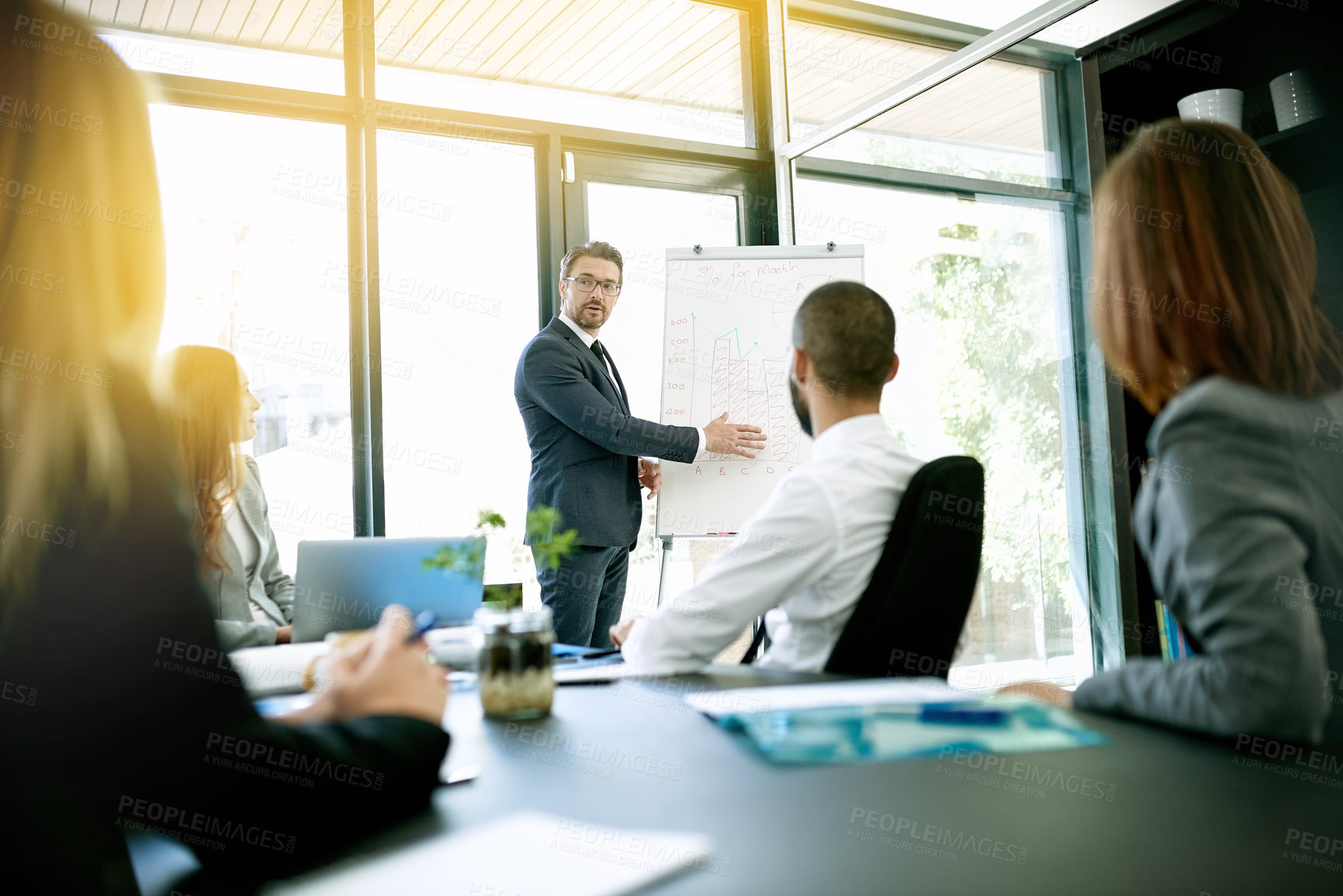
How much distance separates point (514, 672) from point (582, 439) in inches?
88.9

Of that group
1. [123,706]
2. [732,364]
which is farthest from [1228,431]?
[732,364]

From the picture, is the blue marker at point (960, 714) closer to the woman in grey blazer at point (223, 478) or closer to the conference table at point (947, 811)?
the conference table at point (947, 811)

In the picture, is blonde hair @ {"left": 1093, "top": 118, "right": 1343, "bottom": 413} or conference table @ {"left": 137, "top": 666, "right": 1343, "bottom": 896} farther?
blonde hair @ {"left": 1093, "top": 118, "right": 1343, "bottom": 413}

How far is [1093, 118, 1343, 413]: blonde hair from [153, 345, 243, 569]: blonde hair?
1878 mm

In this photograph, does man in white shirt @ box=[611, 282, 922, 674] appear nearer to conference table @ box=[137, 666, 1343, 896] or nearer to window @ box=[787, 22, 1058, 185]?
conference table @ box=[137, 666, 1343, 896]

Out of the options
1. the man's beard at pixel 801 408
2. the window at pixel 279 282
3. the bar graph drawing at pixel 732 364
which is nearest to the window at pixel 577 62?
the window at pixel 279 282

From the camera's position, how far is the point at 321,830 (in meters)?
0.61

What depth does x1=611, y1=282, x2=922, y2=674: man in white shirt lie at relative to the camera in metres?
1.38

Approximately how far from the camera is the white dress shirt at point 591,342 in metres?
3.39

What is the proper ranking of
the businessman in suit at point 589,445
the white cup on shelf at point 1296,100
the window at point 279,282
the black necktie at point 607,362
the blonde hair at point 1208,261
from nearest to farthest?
the blonde hair at point 1208,261, the white cup on shelf at point 1296,100, the businessman in suit at point 589,445, the window at point 279,282, the black necktie at point 607,362

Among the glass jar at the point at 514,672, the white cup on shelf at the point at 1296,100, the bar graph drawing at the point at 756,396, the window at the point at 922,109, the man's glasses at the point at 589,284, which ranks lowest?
the glass jar at the point at 514,672

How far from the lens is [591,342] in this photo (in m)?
3.44

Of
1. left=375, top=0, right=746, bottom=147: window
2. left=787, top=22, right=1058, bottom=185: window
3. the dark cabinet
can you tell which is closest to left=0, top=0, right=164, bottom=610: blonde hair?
the dark cabinet

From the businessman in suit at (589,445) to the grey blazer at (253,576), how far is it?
0.98 meters
